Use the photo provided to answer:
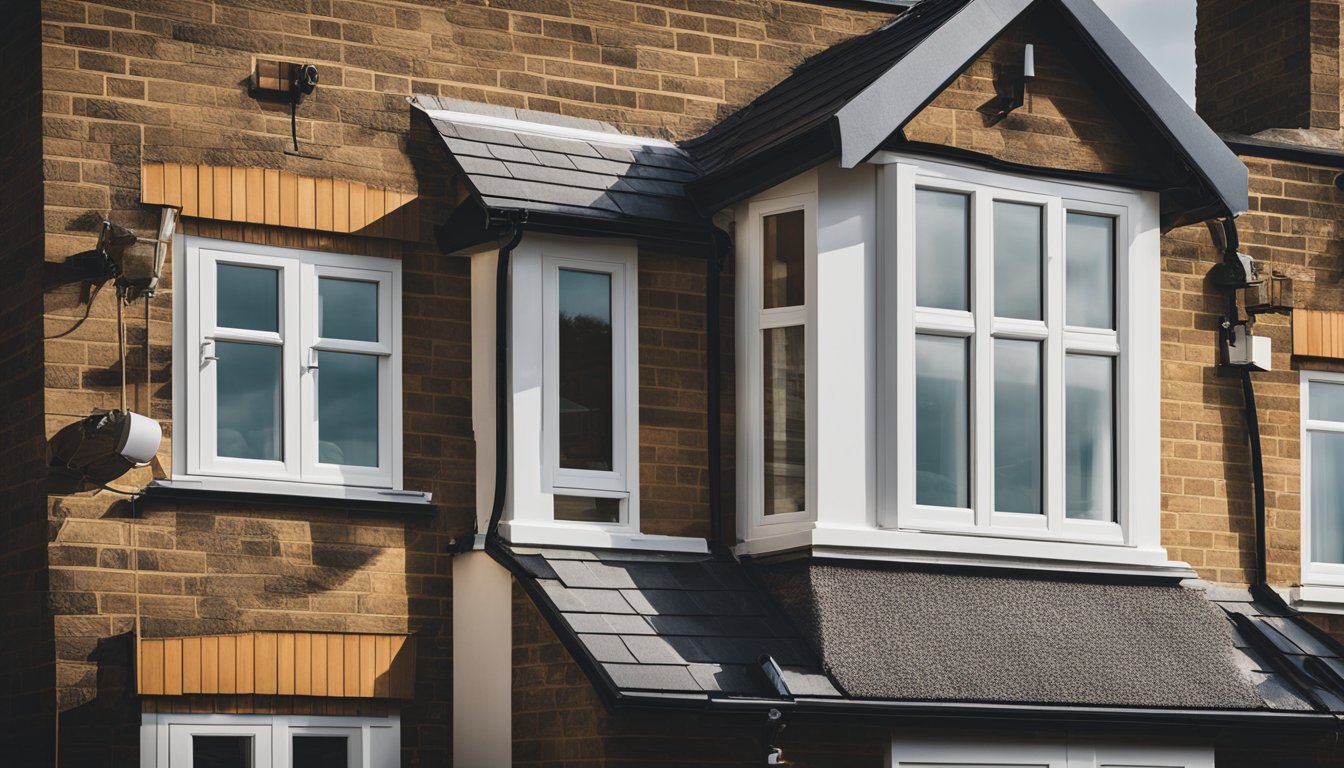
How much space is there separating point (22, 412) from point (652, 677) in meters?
3.84

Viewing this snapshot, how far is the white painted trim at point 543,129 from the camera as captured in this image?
12914 mm

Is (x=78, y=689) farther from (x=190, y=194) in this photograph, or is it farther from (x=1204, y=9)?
(x=1204, y=9)

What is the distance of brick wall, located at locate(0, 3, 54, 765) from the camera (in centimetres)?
1145

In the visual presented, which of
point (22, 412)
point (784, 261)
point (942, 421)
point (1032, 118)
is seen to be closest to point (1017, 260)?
point (1032, 118)

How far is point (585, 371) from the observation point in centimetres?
1273

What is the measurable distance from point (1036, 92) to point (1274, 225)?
2.90m

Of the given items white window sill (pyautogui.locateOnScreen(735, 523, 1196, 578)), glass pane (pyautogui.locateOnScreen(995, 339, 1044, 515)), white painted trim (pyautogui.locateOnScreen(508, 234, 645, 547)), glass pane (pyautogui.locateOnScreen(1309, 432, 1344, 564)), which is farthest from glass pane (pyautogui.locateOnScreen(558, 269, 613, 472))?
glass pane (pyautogui.locateOnScreen(1309, 432, 1344, 564))

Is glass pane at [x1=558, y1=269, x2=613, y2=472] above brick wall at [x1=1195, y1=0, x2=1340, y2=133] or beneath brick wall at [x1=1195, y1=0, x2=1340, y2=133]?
beneath

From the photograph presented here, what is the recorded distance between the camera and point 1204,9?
686 inches

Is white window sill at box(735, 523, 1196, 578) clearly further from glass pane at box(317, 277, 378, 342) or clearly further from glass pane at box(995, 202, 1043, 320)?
glass pane at box(317, 277, 378, 342)

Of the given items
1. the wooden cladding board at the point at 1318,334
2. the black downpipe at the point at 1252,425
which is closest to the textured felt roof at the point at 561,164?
the black downpipe at the point at 1252,425

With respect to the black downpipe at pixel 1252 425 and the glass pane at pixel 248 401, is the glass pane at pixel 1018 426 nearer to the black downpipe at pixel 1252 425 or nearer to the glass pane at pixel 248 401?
the black downpipe at pixel 1252 425

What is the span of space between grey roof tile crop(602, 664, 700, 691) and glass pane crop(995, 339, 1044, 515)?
252cm

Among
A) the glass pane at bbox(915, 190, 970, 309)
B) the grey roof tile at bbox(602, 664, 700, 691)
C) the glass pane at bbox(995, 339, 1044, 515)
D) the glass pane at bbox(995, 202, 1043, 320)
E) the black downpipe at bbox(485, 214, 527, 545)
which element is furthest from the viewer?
the glass pane at bbox(995, 202, 1043, 320)
